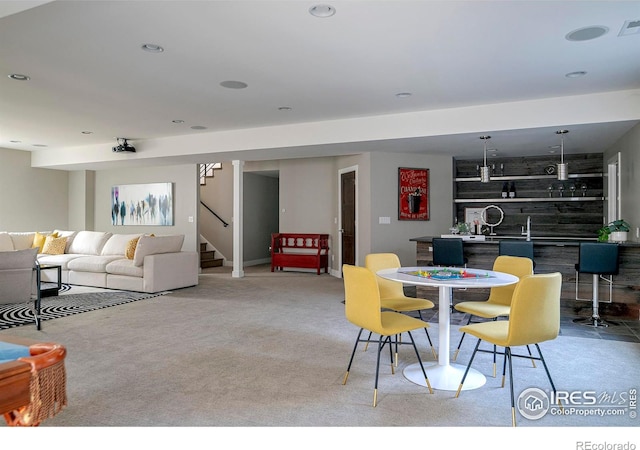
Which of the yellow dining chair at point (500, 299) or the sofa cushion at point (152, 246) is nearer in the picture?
the yellow dining chair at point (500, 299)

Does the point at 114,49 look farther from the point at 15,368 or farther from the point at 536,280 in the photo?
the point at 536,280

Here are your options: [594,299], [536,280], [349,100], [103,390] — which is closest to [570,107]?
[594,299]

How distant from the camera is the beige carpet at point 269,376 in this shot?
8.20ft

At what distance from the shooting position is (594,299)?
4.91m

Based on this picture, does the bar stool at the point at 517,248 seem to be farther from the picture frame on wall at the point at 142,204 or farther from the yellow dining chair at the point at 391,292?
the picture frame on wall at the point at 142,204

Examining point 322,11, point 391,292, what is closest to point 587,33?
point 322,11

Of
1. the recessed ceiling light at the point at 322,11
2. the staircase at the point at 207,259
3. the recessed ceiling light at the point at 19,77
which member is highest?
the recessed ceiling light at the point at 19,77

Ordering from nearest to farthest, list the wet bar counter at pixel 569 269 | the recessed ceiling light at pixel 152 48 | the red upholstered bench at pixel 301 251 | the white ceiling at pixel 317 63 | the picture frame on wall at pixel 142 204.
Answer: the white ceiling at pixel 317 63 → the recessed ceiling light at pixel 152 48 → the wet bar counter at pixel 569 269 → the red upholstered bench at pixel 301 251 → the picture frame on wall at pixel 142 204

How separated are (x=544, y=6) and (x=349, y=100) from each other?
2677 mm

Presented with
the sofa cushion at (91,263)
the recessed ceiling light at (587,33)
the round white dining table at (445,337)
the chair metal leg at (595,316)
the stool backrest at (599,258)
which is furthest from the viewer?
the sofa cushion at (91,263)

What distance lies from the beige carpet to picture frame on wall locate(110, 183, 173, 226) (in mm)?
4462

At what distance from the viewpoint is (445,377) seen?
3092mm

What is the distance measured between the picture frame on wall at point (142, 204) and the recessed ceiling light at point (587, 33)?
8.05 meters

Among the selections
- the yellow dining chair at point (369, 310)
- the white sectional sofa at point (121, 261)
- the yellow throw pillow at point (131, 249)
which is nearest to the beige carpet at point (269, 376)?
the yellow dining chair at point (369, 310)
